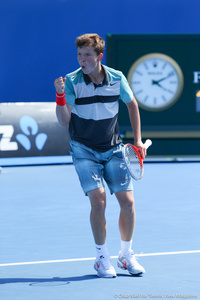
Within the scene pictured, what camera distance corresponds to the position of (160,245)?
19.6ft

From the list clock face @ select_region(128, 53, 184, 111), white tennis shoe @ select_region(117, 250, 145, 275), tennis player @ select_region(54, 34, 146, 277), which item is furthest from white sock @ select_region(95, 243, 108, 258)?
clock face @ select_region(128, 53, 184, 111)

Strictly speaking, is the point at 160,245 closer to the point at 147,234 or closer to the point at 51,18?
the point at 147,234

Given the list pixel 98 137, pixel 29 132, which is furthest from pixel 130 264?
pixel 29 132

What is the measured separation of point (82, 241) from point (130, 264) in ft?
Result: 4.27

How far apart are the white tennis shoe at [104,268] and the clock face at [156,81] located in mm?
8478

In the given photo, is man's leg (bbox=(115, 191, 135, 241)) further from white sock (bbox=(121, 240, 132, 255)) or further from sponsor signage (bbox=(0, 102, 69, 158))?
sponsor signage (bbox=(0, 102, 69, 158))

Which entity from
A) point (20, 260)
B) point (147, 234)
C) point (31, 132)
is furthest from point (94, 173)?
point (31, 132)

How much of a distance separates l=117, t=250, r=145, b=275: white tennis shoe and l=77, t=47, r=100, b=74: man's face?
4.18ft

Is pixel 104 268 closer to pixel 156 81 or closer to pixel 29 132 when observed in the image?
pixel 29 132

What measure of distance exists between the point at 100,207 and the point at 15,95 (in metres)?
9.12

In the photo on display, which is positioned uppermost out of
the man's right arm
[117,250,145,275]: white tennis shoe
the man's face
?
the man's face

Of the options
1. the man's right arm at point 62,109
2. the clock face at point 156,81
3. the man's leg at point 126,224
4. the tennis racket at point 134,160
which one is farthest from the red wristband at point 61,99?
the clock face at point 156,81

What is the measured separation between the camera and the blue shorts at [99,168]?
498 cm

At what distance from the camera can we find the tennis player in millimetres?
4945
